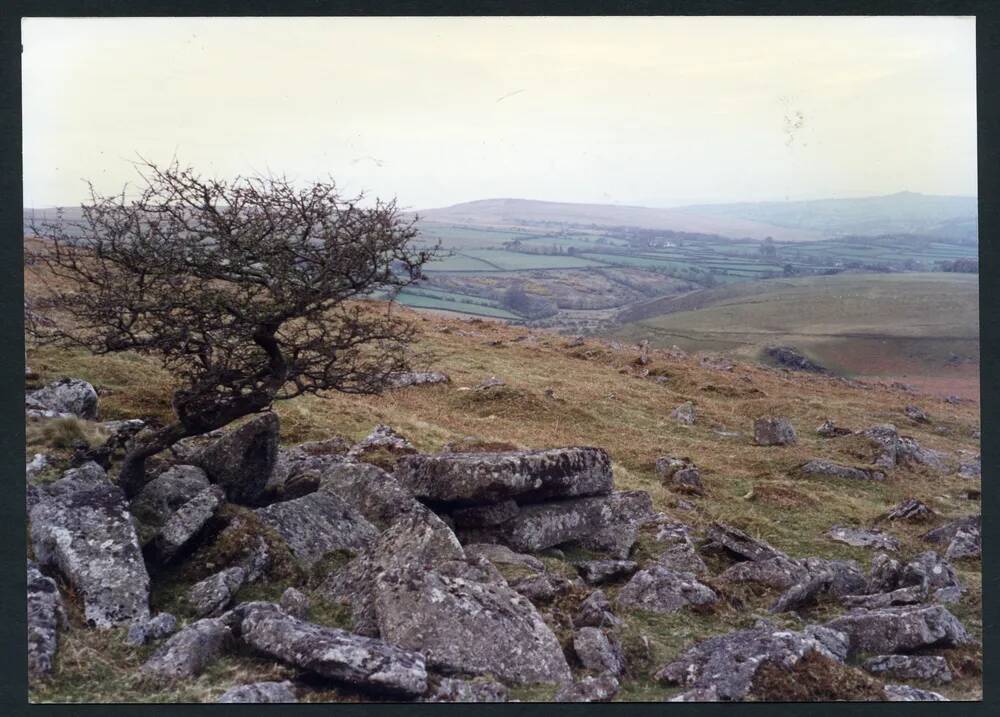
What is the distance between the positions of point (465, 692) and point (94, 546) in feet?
15.9

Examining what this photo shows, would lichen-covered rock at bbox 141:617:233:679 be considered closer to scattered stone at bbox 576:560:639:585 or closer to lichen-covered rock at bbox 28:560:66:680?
lichen-covered rock at bbox 28:560:66:680

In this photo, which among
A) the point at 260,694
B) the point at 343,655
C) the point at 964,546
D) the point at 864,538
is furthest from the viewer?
the point at 864,538

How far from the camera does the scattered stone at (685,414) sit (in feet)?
88.4

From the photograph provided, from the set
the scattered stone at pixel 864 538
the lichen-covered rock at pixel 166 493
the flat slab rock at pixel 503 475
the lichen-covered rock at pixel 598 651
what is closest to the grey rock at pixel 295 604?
the lichen-covered rock at pixel 166 493

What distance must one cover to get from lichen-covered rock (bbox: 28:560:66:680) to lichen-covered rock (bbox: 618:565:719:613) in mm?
6996

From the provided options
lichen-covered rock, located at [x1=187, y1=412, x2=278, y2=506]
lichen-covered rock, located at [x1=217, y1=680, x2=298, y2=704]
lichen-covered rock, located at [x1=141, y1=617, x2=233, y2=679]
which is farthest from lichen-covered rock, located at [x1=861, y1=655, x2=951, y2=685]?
lichen-covered rock, located at [x1=187, y1=412, x2=278, y2=506]

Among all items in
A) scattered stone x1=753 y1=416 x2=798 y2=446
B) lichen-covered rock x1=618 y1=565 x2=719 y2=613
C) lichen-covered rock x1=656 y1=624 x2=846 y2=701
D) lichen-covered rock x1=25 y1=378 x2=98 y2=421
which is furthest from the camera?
scattered stone x1=753 y1=416 x2=798 y2=446

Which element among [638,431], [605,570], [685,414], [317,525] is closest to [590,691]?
[605,570]

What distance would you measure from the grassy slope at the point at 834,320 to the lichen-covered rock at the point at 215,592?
35.8 m

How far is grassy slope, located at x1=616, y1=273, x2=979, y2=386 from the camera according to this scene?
40.9m

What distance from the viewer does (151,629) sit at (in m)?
9.19

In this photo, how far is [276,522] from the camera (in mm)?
11695

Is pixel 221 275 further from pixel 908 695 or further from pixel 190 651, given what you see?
pixel 908 695

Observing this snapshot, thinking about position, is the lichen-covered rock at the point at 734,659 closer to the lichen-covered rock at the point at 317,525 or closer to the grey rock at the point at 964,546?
the lichen-covered rock at the point at 317,525
